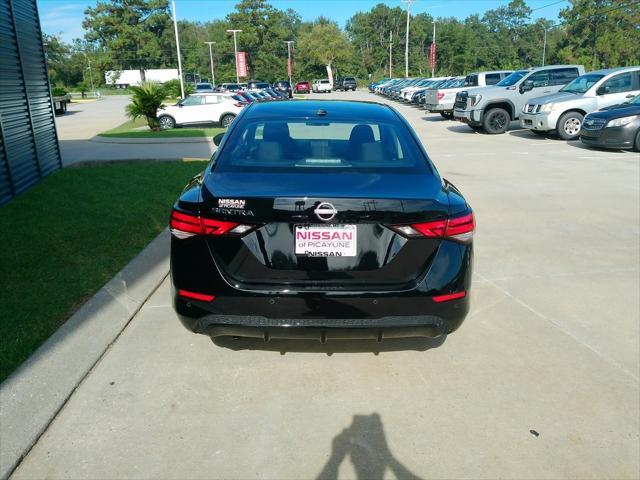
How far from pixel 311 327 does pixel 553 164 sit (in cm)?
1038

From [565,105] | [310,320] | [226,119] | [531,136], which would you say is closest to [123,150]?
[226,119]

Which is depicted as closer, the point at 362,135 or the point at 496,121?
the point at 362,135

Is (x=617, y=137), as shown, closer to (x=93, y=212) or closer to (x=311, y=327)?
(x=93, y=212)

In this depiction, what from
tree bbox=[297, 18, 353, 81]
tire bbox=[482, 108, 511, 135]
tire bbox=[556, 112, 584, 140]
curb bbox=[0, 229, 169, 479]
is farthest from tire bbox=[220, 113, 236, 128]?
tree bbox=[297, 18, 353, 81]

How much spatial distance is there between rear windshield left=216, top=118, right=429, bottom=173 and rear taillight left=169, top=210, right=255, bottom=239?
49 cm

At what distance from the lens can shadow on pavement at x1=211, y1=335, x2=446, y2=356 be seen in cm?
372

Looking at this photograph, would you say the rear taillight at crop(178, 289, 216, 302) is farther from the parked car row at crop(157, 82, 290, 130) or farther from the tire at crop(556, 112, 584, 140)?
the parked car row at crop(157, 82, 290, 130)

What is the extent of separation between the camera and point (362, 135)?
12.7ft

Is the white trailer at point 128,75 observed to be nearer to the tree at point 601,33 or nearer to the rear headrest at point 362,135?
the tree at point 601,33

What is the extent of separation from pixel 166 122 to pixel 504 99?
12979 millimetres

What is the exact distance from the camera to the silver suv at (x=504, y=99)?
18.4m

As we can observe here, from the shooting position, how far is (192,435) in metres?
2.88

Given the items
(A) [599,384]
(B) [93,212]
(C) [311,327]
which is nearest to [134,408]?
(C) [311,327]

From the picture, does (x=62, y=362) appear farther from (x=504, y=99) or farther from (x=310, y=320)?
(x=504, y=99)
